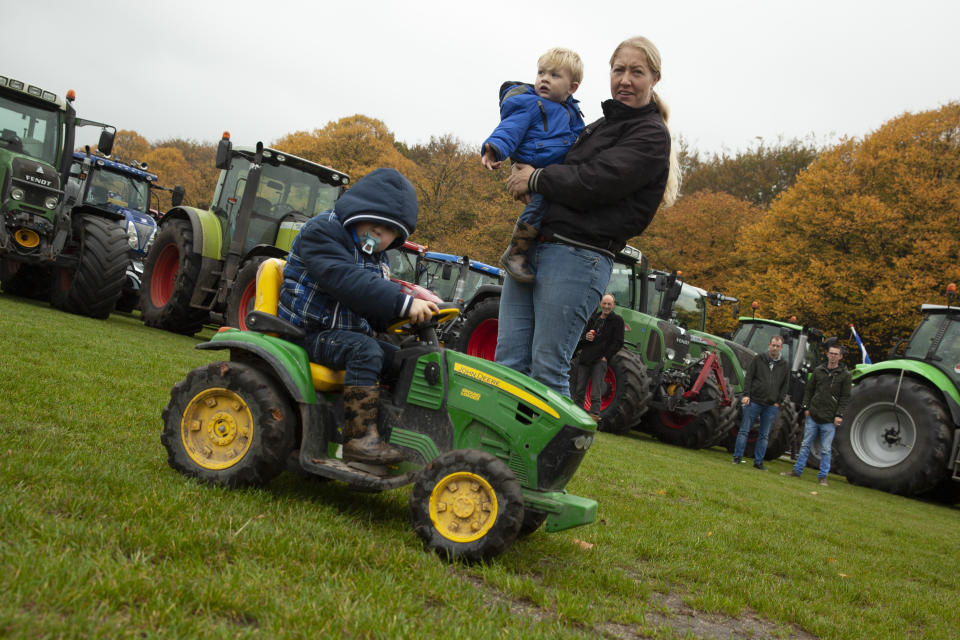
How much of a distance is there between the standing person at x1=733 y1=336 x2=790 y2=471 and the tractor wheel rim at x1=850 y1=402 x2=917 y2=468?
1472 mm

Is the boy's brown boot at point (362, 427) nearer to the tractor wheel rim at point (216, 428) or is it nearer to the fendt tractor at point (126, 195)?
the tractor wheel rim at point (216, 428)

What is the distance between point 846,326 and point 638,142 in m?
23.6

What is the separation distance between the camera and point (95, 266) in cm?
1008

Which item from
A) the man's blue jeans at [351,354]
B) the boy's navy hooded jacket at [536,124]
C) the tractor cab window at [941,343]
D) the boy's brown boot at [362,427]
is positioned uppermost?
the tractor cab window at [941,343]

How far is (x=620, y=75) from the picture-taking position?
3.24 meters

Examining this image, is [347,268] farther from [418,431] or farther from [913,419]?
[913,419]

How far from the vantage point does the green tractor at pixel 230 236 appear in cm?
1049

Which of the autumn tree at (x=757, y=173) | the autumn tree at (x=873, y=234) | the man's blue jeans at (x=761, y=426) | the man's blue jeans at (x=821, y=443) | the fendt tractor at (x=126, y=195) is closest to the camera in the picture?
the man's blue jeans at (x=821, y=443)

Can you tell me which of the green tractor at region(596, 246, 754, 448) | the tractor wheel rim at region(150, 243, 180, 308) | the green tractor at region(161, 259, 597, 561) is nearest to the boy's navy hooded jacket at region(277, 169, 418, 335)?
the green tractor at region(161, 259, 597, 561)

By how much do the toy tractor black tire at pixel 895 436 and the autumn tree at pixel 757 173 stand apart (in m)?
29.1

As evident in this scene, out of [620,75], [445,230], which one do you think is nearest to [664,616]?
[620,75]

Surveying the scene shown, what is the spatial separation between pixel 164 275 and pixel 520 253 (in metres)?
9.75

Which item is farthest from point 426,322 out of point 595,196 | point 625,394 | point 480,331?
point 625,394

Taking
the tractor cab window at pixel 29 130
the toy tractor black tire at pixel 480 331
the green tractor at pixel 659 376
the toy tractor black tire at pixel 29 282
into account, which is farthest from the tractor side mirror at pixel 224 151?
the green tractor at pixel 659 376
